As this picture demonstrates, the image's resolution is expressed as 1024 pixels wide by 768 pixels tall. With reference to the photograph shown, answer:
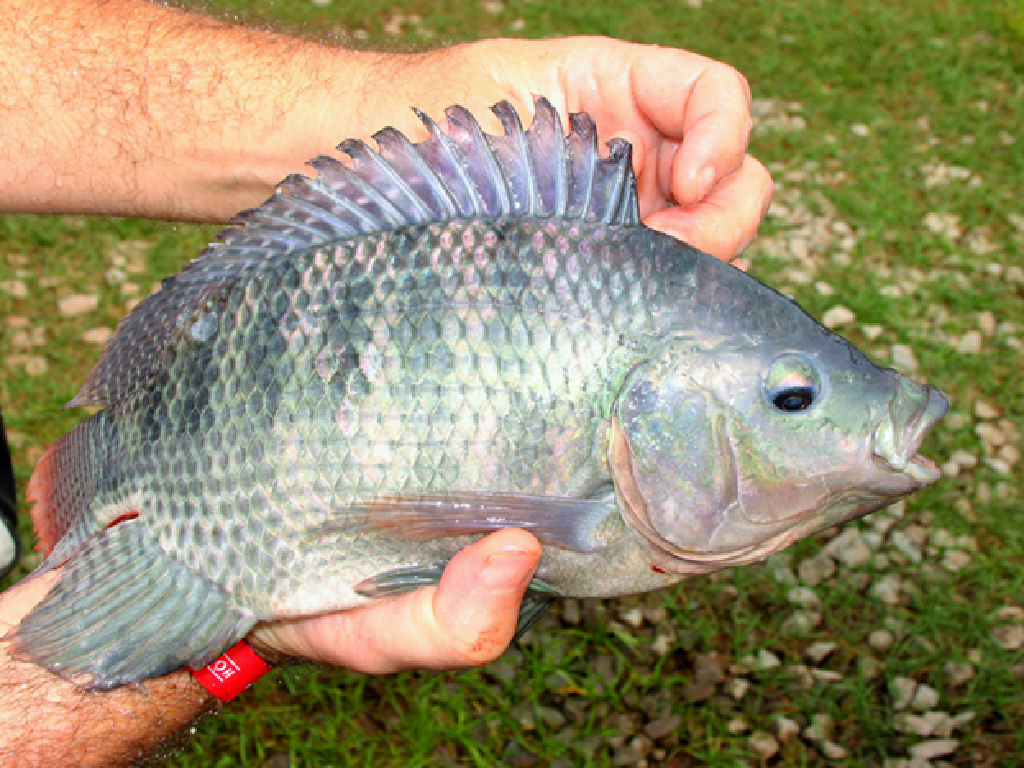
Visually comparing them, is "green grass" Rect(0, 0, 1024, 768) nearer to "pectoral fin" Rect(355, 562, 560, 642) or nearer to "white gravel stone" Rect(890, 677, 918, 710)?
"white gravel stone" Rect(890, 677, 918, 710)

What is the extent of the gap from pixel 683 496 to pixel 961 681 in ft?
8.73

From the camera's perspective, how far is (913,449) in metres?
1.95

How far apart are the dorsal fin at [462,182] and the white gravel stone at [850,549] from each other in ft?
9.61

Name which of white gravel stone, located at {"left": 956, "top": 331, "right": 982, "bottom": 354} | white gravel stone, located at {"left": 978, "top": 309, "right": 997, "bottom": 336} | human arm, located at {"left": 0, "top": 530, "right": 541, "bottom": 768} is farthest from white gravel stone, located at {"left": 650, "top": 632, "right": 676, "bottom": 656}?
Result: white gravel stone, located at {"left": 978, "top": 309, "right": 997, "bottom": 336}

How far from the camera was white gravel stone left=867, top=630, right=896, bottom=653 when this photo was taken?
4.11 metres

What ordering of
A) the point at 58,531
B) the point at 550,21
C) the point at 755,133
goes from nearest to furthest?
the point at 58,531, the point at 755,133, the point at 550,21

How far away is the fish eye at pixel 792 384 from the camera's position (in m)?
1.97

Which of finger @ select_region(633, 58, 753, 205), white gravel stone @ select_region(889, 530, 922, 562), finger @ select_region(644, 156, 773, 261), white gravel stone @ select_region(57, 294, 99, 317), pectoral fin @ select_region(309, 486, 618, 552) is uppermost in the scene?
finger @ select_region(633, 58, 753, 205)

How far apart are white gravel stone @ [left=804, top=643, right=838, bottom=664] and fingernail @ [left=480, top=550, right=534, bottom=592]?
8.10ft

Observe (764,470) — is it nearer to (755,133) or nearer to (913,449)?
(913,449)

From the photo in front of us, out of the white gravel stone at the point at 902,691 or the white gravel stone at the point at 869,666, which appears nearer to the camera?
the white gravel stone at the point at 902,691

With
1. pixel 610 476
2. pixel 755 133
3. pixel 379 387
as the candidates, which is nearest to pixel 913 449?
pixel 610 476

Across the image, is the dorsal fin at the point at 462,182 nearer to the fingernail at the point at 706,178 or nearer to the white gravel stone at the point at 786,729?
the fingernail at the point at 706,178

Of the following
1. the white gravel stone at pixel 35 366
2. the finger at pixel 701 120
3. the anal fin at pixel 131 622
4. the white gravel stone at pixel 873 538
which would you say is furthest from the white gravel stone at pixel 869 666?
the white gravel stone at pixel 35 366
